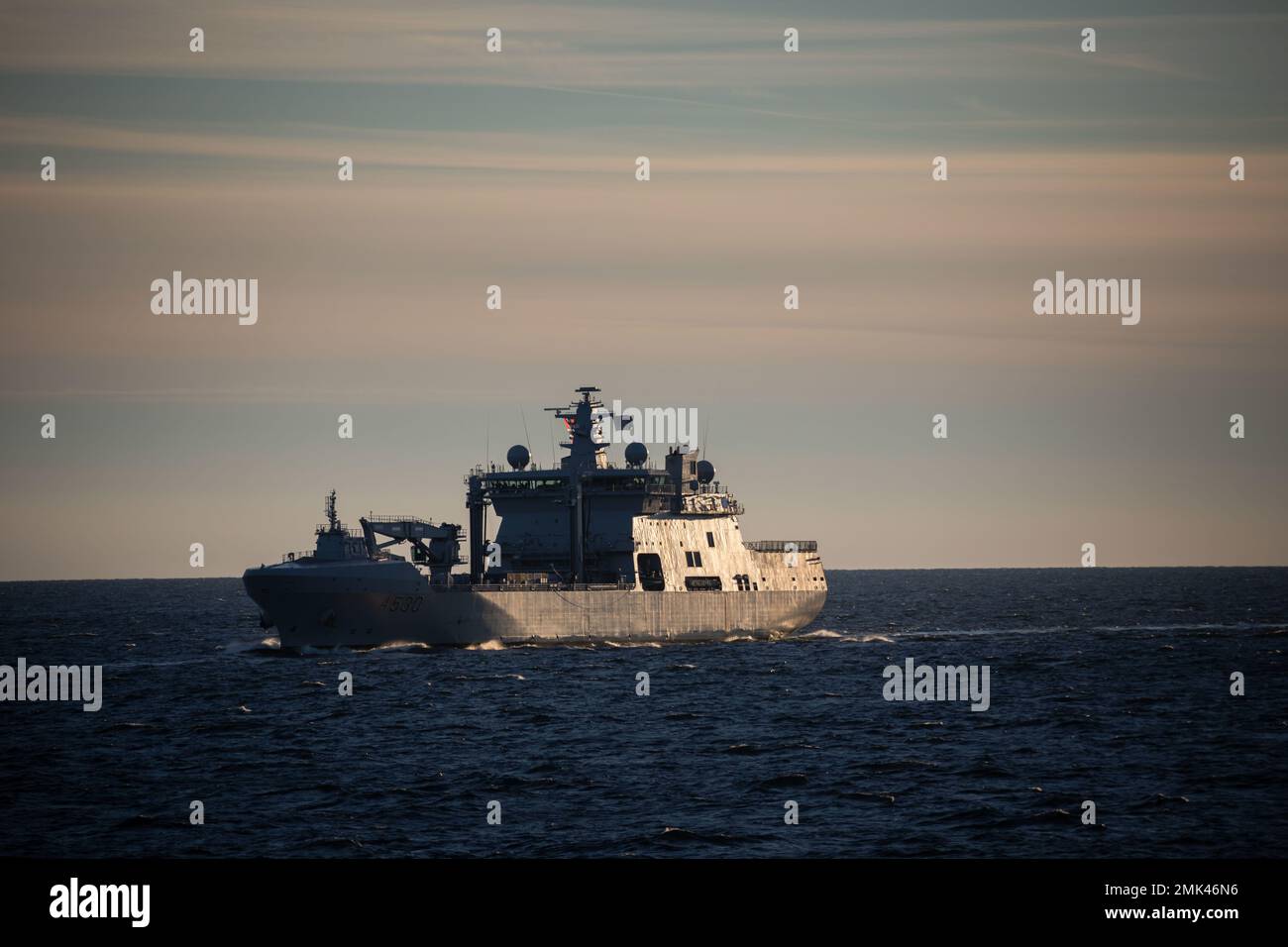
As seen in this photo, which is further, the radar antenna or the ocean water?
the radar antenna

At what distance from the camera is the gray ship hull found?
2056 inches

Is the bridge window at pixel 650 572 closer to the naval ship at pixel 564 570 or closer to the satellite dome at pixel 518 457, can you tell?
the naval ship at pixel 564 570

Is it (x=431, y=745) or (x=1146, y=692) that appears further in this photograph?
(x=1146, y=692)

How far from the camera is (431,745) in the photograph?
3441 centimetres

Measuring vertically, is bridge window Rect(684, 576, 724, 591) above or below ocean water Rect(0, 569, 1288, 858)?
above

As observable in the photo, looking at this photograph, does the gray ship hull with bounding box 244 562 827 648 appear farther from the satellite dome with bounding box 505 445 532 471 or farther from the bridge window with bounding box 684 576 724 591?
the satellite dome with bounding box 505 445 532 471

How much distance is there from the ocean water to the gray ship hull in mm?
934

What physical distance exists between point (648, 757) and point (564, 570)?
29539 mm

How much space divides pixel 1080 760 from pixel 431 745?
50.5 feet

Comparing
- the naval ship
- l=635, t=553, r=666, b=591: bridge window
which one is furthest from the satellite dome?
l=635, t=553, r=666, b=591: bridge window
